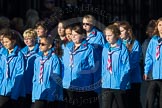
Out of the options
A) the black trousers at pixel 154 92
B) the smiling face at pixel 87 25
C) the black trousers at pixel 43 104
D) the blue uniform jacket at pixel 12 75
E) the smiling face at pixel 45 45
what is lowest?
the black trousers at pixel 43 104

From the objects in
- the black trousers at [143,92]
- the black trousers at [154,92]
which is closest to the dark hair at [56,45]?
the black trousers at [154,92]

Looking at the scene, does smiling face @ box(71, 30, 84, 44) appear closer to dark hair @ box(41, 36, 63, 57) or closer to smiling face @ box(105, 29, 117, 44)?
dark hair @ box(41, 36, 63, 57)

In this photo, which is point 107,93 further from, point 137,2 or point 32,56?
point 137,2

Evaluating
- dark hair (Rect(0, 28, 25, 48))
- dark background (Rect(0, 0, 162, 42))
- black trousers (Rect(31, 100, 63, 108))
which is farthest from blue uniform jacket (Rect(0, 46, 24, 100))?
dark background (Rect(0, 0, 162, 42))

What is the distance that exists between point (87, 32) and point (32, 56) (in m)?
1.06

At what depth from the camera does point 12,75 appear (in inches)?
453

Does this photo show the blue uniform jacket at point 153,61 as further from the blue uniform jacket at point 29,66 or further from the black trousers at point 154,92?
the blue uniform jacket at point 29,66

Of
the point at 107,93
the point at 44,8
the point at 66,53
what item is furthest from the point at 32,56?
the point at 44,8

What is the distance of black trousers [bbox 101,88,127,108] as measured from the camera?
1133 centimetres

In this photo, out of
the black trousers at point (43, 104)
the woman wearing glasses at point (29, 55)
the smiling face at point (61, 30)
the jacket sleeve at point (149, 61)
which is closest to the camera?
the black trousers at point (43, 104)

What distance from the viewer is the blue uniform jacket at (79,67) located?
38.1 feet

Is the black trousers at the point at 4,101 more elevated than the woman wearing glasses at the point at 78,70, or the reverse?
the woman wearing glasses at the point at 78,70

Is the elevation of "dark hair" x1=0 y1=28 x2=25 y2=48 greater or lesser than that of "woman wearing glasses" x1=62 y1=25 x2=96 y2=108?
greater

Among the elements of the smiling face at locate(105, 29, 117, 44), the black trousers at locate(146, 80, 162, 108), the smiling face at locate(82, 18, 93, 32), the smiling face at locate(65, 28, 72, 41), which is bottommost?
the black trousers at locate(146, 80, 162, 108)
